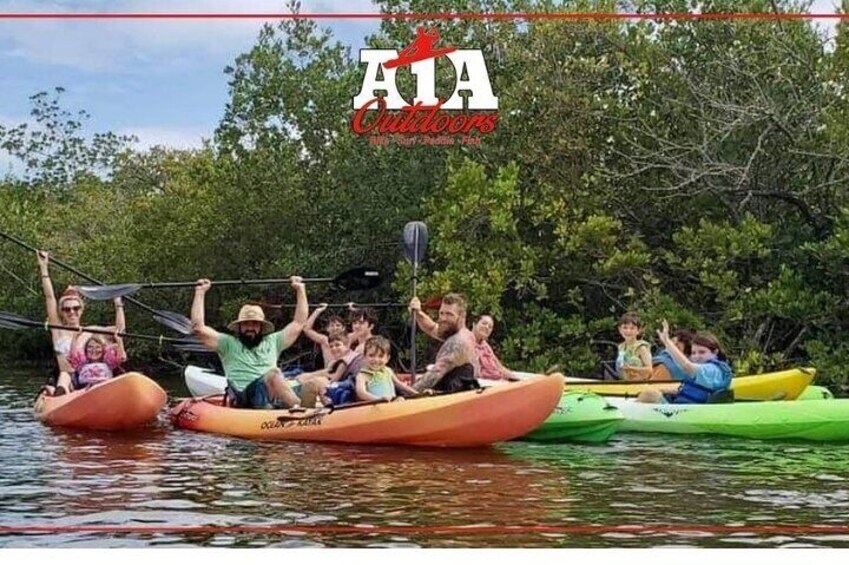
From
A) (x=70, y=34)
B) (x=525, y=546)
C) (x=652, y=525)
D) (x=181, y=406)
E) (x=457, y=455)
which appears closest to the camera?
(x=525, y=546)

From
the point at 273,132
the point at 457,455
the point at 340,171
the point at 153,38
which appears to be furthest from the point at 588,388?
the point at 273,132

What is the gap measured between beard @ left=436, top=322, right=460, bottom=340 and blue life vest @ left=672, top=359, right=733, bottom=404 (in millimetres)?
1320

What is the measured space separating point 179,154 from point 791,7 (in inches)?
265

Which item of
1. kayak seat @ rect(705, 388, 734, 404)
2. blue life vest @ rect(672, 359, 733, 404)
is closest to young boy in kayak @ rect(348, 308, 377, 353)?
blue life vest @ rect(672, 359, 733, 404)

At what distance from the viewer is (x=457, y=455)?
5.96 meters

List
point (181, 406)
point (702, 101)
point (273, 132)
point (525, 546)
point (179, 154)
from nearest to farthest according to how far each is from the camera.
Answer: point (525, 546), point (181, 406), point (702, 101), point (273, 132), point (179, 154)

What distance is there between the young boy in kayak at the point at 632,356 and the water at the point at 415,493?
948 millimetres

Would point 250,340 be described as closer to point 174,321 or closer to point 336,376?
point 336,376

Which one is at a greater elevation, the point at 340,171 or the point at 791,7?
the point at 791,7

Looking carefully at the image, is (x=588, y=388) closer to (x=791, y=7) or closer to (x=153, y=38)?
(x=153, y=38)

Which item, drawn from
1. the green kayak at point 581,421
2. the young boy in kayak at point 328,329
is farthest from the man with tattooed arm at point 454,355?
the young boy in kayak at point 328,329

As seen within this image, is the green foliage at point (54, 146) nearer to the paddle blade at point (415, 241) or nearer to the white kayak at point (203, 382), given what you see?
the white kayak at point (203, 382)

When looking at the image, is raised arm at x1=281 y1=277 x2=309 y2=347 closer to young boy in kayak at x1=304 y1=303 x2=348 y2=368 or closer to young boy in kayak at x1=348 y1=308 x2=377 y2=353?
young boy in kayak at x1=304 y1=303 x2=348 y2=368

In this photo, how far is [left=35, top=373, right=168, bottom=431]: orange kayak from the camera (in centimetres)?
685
